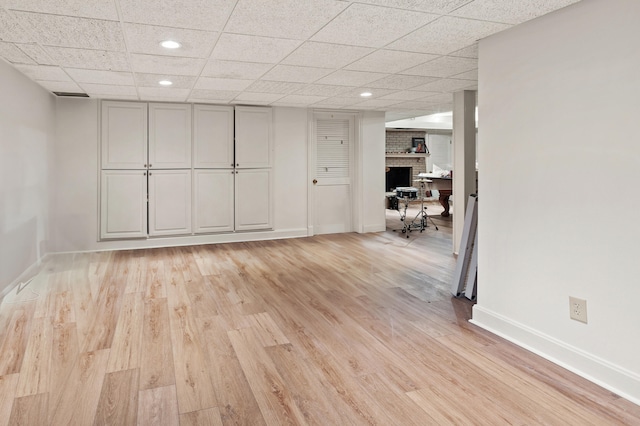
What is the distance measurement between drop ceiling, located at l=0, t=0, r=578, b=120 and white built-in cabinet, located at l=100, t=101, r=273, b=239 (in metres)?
0.92

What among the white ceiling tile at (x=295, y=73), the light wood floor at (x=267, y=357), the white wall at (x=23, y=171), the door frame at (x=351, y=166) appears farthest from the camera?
the door frame at (x=351, y=166)

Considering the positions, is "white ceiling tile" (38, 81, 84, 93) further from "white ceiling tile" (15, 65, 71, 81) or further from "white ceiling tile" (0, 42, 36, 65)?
"white ceiling tile" (0, 42, 36, 65)

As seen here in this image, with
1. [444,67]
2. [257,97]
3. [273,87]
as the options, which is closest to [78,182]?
[257,97]

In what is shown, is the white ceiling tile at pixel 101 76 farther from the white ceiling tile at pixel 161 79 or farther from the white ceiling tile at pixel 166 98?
the white ceiling tile at pixel 166 98

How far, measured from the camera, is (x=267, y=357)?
2535 millimetres

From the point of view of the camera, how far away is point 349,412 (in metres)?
1.95

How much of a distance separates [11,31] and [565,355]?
13.1 feet

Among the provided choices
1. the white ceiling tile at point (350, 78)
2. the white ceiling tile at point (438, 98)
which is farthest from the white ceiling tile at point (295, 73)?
the white ceiling tile at point (438, 98)

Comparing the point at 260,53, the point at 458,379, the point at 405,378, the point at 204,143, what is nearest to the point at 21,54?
the point at 260,53

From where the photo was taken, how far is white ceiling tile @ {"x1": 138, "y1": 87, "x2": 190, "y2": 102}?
4.85 metres

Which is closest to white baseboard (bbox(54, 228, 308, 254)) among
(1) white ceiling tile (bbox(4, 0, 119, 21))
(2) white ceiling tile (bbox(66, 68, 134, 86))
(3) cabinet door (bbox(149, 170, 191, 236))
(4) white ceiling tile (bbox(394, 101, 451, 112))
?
(3) cabinet door (bbox(149, 170, 191, 236))

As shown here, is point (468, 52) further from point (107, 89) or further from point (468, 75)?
point (107, 89)

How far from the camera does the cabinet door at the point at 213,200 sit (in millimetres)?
6188

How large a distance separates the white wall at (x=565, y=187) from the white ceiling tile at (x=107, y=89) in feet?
12.6
